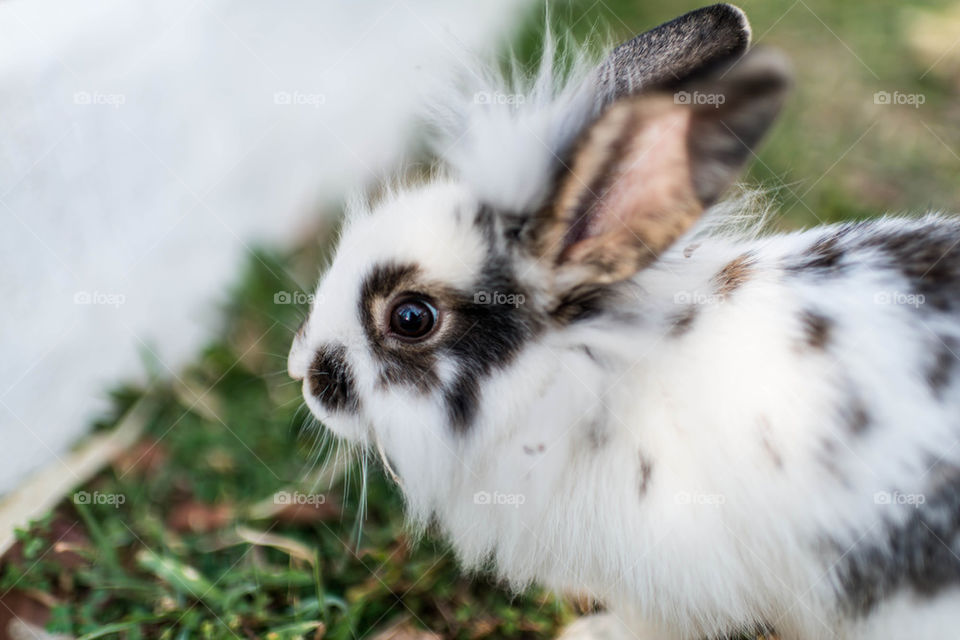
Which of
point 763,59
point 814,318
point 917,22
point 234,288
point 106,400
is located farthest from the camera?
point 917,22

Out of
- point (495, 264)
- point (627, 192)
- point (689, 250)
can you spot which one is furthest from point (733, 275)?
point (495, 264)

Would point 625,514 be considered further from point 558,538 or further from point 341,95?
point 341,95

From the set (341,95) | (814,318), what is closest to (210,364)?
(341,95)

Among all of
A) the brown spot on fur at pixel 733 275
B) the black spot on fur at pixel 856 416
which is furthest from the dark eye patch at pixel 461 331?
the black spot on fur at pixel 856 416

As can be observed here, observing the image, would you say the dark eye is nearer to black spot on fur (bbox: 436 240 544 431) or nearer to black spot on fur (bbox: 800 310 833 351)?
black spot on fur (bbox: 436 240 544 431)

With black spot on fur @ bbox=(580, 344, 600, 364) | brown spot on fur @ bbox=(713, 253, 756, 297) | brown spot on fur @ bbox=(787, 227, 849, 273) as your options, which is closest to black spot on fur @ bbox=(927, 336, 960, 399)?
brown spot on fur @ bbox=(787, 227, 849, 273)
